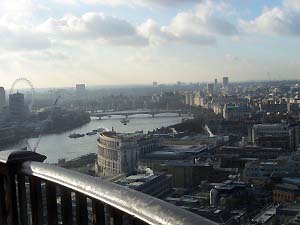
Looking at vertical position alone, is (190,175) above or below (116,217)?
below

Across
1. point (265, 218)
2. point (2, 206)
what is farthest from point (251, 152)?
point (2, 206)

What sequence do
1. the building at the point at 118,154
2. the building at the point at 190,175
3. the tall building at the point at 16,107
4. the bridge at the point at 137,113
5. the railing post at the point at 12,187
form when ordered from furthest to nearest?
the bridge at the point at 137,113 < the tall building at the point at 16,107 < the building at the point at 118,154 < the building at the point at 190,175 < the railing post at the point at 12,187

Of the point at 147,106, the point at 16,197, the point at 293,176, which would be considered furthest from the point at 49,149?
the point at 147,106

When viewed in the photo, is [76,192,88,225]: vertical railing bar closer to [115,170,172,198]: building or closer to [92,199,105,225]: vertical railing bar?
[92,199,105,225]: vertical railing bar

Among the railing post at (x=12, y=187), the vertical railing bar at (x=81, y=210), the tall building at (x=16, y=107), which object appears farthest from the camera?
the tall building at (x=16, y=107)

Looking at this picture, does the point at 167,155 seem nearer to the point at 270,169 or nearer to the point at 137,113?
the point at 270,169

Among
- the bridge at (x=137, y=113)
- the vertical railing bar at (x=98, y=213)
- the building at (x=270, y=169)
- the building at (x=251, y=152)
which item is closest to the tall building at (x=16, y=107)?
the bridge at (x=137, y=113)

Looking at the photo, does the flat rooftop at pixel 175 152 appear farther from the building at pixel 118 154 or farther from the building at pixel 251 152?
the building at pixel 251 152

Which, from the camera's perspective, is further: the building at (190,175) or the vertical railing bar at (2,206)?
the building at (190,175)

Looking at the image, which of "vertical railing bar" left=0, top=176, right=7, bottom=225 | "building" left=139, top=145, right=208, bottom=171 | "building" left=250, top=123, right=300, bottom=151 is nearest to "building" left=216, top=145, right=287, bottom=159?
"building" left=139, top=145, right=208, bottom=171
